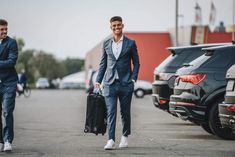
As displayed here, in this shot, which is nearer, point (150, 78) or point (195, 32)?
point (195, 32)

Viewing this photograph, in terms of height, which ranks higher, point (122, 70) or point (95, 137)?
point (122, 70)

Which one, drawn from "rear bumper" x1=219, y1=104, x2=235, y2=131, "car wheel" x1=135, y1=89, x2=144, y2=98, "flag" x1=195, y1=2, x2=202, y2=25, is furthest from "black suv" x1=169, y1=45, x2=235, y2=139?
"flag" x1=195, y1=2, x2=202, y2=25

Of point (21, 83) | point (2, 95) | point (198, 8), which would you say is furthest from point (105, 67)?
point (198, 8)

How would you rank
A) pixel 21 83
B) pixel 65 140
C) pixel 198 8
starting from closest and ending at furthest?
pixel 65 140, pixel 21 83, pixel 198 8

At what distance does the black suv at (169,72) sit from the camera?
14.7 meters

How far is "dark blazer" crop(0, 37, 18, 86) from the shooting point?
987 centimetres

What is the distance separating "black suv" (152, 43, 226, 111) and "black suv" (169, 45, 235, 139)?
2.44 m

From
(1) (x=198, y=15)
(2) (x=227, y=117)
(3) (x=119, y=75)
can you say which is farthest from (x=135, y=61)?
(1) (x=198, y=15)

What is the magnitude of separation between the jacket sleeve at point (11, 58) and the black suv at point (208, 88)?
3.53 meters

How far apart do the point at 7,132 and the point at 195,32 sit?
155ft

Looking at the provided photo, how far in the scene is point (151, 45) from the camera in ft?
245

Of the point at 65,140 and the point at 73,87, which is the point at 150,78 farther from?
the point at 65,140

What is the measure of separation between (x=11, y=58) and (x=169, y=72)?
5.85 meters

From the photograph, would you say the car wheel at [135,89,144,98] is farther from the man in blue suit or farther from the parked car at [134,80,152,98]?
the man in blue suit
